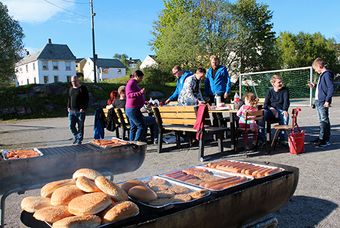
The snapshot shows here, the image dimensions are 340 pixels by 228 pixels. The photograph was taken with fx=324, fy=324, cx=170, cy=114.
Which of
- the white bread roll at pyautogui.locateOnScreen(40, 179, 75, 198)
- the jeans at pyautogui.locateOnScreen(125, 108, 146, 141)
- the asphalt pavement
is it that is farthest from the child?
the white bread roll at pyautogui.locateOnScreen(40, 179, 75, 198)

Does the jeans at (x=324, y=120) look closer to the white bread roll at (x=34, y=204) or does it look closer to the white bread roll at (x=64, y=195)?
the white bread roll at (x=64, y=195)

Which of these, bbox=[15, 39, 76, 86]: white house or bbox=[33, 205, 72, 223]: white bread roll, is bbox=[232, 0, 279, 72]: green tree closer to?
bbox=[33, 205, 72, 223]: white bread roll

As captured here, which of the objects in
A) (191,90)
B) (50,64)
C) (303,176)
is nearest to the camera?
(303,176)

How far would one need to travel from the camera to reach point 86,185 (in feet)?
7.31

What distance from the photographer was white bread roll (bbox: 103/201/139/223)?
1976 millimetres

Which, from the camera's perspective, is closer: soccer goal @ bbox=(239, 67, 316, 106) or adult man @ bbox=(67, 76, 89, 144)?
adult man @ bbox=(67, 76, 89, 144)

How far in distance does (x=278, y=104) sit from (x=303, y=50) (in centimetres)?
4708

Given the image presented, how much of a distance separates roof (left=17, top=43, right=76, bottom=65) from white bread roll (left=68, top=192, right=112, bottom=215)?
69.1 m

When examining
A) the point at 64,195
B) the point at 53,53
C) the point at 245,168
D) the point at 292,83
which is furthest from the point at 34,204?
the point at 53,53

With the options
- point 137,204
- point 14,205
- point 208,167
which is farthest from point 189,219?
point 14,205

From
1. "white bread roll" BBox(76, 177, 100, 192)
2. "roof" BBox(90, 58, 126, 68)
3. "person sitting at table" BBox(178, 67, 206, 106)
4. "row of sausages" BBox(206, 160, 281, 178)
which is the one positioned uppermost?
"roof" BBox(90, 58, 126, 68)

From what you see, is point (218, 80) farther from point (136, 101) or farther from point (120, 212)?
point (120, 212)

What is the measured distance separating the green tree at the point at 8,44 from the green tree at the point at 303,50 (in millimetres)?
36399

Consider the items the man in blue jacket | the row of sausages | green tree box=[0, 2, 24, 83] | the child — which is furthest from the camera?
green tree box=[0, 2, 24, 83]
